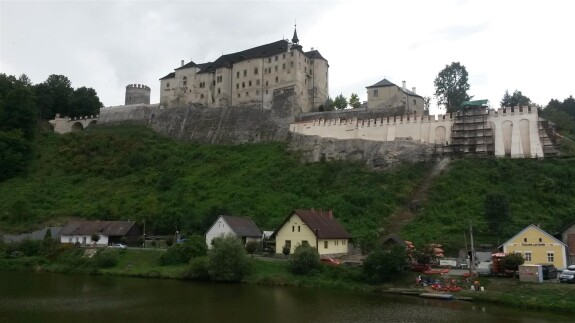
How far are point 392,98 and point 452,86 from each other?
12.3 metres

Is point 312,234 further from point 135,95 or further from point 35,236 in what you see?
point 135,95

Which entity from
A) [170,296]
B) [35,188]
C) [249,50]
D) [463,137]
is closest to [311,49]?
[249,50]

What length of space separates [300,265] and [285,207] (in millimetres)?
16307

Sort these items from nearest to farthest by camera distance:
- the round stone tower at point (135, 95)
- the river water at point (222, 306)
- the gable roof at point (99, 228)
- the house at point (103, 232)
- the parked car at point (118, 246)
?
the river water at point (222, 306) < the parked car at point (118, 246) < the house at point (103, 232) < the gable roof at point (99, 228) < the round stone tower at point (135, 95)

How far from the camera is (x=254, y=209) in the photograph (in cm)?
5441

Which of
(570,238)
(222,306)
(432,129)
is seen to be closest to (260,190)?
(432,129)

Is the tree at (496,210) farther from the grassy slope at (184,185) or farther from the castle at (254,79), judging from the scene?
the castle at (254,79)

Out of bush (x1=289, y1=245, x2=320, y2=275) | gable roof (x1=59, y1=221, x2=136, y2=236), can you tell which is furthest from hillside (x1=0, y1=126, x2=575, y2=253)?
bush (x1=289, y1=245, x2=320, y2=275)

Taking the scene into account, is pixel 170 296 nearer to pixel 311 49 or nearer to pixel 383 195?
pixel 383 195

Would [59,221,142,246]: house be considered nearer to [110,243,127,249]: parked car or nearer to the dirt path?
[110,243,127,249]: parked car

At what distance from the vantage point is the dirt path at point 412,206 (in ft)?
157

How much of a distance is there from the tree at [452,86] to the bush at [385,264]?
1686 inches

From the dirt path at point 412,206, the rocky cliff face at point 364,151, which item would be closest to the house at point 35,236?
the rocky cliff face at point 364,151

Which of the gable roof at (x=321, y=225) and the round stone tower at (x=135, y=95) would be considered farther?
the round stone tower at (x=135, y=95)
